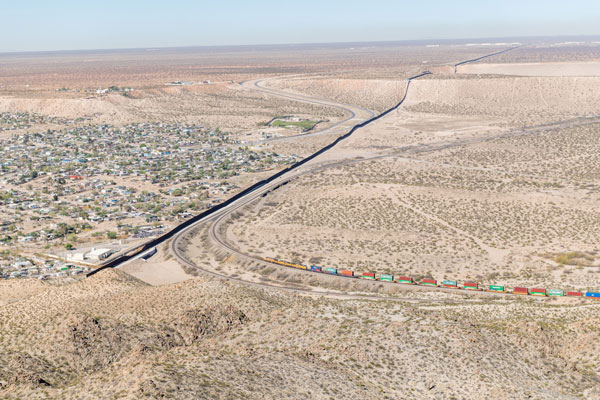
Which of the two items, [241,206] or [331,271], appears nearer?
[331,271]

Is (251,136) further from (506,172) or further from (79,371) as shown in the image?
(79,371)

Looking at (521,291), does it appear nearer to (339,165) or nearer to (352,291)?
(352,291)

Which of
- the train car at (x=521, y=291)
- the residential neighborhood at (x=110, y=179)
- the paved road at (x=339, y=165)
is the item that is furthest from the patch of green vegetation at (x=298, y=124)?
the train car at (x=521, y=291)

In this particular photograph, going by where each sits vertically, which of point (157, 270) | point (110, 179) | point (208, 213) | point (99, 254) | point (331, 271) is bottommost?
point (157, 270)

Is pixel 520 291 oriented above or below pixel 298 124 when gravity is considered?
below

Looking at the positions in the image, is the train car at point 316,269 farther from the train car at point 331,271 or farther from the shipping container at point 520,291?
the shipping container at point 520,291

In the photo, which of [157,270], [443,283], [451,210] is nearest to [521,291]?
[443,283]

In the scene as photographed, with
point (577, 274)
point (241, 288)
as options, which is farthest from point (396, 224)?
point (241, 288)

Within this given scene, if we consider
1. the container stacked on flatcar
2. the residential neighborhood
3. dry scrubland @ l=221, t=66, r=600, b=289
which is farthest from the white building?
the container stacked on flatcar

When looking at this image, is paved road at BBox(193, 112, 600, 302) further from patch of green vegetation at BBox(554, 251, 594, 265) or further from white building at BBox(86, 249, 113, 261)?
patch of green vegetation at BBox(554, 251, 594, 265)
